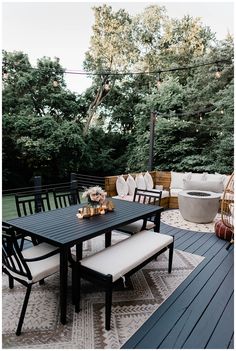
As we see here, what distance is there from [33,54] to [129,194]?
7.31 m

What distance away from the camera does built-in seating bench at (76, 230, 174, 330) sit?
1.96m

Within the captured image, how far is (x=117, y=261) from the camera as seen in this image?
221 centimetres

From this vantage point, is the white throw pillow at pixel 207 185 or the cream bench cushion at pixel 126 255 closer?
the cream bench cushion at pixel 126 255

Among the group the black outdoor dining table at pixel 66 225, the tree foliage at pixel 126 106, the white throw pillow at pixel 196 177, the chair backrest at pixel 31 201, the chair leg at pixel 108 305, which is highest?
the tree foliage at pixel 126 106

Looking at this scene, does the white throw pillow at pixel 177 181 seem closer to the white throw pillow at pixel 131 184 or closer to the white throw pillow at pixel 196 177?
the white throw pillow at pixel 196 177

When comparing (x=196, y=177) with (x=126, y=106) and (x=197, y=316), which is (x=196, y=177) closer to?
(x=197, y=316)

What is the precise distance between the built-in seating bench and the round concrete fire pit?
2109 millimetres

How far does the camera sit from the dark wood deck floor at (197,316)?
1.84 m

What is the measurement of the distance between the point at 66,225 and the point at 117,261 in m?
0.63

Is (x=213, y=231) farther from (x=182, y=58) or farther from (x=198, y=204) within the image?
(x=182, y=58)

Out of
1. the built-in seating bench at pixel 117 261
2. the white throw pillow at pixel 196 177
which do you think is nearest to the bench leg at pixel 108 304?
the built-in seating bench at pixel 117 261

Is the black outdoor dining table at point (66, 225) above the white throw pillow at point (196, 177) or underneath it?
underneath

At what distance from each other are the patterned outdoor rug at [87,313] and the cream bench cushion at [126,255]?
394 mm

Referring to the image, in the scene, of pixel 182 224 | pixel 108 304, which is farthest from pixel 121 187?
pixel 108 304
